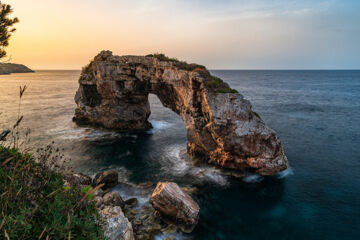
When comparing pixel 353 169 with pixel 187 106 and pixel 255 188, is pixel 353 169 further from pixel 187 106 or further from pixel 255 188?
pixel 187 106

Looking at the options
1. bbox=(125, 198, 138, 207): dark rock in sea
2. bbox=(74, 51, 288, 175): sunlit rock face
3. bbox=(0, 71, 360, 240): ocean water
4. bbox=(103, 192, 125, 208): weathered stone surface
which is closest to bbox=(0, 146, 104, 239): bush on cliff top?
bbox=(0, 71, 360, 240): ocean water

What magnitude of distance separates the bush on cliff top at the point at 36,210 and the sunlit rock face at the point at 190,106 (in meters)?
16.9

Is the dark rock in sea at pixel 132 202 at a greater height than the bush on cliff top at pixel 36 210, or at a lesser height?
lesser

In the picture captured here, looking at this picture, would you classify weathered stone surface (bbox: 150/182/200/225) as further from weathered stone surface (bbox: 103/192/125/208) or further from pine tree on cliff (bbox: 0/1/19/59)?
pine tree on cliff (bbox: 0/1/19/59)

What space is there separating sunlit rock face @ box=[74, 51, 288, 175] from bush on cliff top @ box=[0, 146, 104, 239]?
1686cm

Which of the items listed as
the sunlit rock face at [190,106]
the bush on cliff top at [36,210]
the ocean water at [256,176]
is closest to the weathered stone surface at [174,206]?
the ocean water at [256,176]

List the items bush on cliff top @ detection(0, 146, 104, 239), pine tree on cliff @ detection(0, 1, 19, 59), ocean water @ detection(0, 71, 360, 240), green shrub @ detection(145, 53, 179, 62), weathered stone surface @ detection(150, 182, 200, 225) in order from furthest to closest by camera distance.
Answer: green shrub @ detection(145, 53, 179, 62) → ocean water @ detection(0, 71, 360, 240) → weathered stone surface @ detection(150, 182, 200, 225) → pine tree on cliff @ detection(0, 1, 19, 59) → bush on cliff top @ detection(0, 146, 104, 239)

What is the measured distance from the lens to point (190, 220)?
47.5ft

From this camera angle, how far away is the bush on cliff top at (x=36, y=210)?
4676 mm

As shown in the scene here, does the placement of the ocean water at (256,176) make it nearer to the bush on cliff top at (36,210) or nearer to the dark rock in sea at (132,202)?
the dark rock in sea at (132,202)

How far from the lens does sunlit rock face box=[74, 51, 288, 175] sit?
21.1m

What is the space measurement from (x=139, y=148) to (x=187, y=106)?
34.3 ft

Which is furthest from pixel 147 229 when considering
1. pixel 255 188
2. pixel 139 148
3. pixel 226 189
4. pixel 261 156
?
pixel 139 148

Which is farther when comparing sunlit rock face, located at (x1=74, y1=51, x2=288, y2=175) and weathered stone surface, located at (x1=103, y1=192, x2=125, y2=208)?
sunlit rock face, located at (x1=74, y1=51, x2=288, y2=175)
